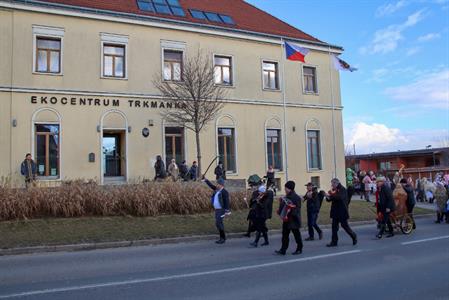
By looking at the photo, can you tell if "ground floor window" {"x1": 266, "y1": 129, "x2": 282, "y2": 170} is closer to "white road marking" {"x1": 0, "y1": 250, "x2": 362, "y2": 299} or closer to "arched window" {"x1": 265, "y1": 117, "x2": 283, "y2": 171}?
"arched window" {"x1": 265, "y1": 117, "x2": 283, "y2": 171}

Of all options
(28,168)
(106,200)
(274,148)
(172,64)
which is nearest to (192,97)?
(172,64)

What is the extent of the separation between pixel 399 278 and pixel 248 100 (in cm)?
1979

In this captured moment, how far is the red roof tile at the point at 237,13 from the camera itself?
24.0m

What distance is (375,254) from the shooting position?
33.5 feet

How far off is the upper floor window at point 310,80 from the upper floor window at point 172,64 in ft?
29.7

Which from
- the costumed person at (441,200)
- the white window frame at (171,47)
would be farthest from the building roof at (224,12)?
the costumed person at (441,200)

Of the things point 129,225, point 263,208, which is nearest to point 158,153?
point 129,225

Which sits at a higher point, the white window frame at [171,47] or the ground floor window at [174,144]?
the white window frame at [171,47]

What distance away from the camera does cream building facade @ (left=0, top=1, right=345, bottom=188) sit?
2086cm

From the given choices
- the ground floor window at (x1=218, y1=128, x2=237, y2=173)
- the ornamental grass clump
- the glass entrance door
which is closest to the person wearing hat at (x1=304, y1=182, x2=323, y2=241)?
the ornamental grass clump

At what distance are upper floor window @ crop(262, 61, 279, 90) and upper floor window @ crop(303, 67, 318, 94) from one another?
2329 millimetres

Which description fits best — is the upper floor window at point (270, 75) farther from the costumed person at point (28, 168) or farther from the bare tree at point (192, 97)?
the costumed person at point (28, 168)

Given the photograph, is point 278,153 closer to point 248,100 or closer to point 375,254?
point 248,100

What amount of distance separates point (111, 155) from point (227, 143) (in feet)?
22.3
